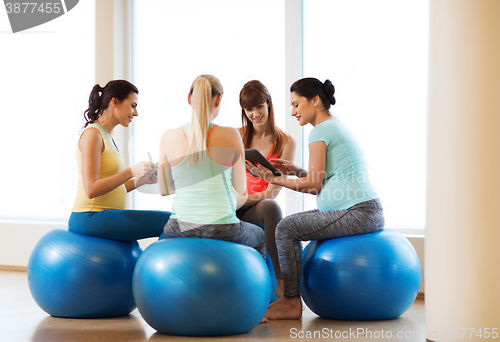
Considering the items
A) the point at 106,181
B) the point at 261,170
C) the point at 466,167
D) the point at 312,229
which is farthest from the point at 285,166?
the point at 466,167

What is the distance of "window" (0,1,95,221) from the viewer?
16.3ft

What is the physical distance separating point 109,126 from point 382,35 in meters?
2.16

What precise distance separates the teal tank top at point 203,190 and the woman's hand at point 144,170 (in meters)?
0.29

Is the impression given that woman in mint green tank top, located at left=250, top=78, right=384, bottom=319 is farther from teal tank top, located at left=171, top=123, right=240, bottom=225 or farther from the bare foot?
teal tank top, located at left=171, top=123, right=240, bottom=225

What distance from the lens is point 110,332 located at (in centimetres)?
248

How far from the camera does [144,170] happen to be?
8.63 feet

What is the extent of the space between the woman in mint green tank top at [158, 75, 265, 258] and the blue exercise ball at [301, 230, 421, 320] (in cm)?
54

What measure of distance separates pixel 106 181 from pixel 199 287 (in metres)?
0.87

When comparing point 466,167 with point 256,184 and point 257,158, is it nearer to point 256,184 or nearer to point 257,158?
point 257,158

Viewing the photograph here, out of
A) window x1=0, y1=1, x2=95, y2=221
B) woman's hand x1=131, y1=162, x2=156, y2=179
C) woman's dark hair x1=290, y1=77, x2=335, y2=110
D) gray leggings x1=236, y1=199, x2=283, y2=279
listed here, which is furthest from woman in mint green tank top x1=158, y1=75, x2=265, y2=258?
window x1=0, y1=1, x2=95, y2=221

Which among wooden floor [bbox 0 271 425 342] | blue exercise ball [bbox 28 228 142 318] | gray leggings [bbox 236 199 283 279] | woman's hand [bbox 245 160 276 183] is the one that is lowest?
wooden floor [bbox 0 271 425 342]

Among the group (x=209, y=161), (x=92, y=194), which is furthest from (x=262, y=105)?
(x=92, y=194)

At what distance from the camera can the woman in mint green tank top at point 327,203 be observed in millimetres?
2684

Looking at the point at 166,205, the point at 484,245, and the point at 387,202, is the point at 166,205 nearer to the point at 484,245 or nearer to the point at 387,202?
the point at 387,202
